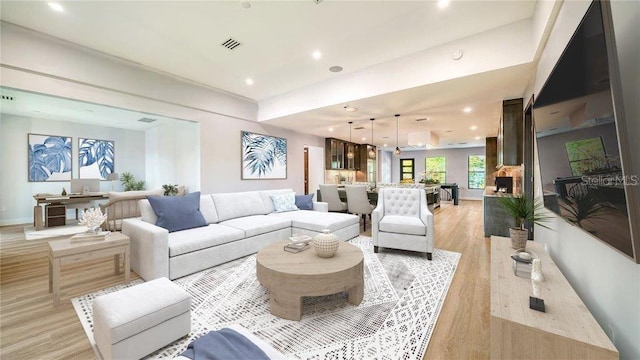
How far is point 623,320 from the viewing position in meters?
1.08

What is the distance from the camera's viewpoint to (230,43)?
10.5 ft

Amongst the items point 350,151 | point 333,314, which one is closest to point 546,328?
point 333,314

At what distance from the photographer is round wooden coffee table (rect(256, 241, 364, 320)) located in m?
1.94

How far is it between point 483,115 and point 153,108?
6851 mm

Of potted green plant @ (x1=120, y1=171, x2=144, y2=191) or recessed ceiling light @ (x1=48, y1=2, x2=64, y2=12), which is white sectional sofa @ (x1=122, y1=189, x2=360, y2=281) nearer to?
recessed ceiling light @ (x1=48, y1=2, x2=64, y2=12)

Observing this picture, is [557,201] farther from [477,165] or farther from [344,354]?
[477,165]

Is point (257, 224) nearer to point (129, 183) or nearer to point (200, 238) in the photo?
point (200, 238)

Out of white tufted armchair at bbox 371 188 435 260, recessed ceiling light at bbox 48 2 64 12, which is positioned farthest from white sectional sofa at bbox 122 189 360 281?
recessed ceiling light at bbox 48 2 64 12

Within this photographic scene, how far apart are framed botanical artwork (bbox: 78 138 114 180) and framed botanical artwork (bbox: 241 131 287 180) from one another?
15.8 feet

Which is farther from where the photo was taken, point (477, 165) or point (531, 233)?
point (477, 165)

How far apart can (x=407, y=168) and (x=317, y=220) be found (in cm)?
1035

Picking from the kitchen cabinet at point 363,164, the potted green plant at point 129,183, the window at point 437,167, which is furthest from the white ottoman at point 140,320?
the window at point 437,167

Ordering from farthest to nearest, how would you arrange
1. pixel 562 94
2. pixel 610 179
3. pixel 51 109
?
pixel 51 109
pixel 562 94
pixel 610 179

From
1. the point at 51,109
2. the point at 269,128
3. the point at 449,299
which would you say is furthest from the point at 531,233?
the point at 51,109
